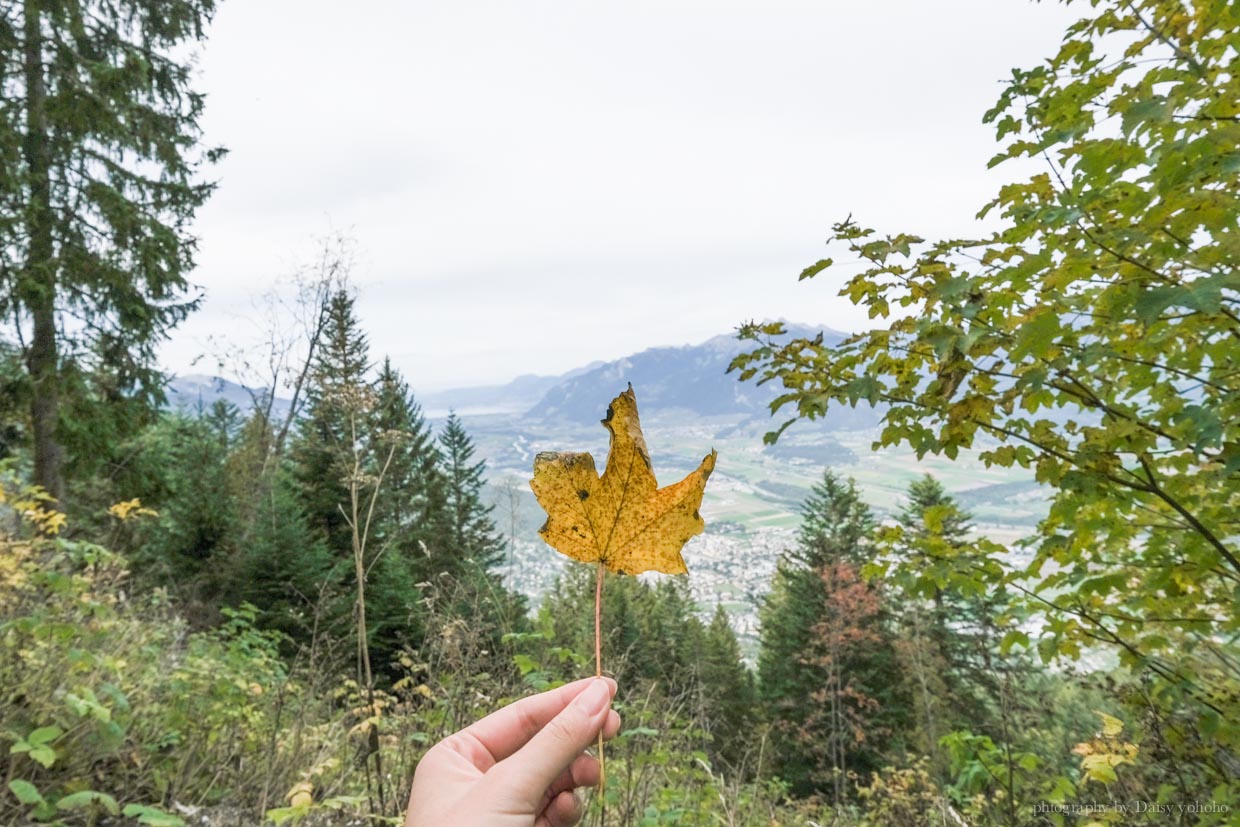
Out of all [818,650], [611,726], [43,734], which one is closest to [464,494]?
[818,650]

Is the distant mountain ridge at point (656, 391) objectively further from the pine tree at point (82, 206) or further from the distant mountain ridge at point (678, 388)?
the pine tree at point (82, 206)

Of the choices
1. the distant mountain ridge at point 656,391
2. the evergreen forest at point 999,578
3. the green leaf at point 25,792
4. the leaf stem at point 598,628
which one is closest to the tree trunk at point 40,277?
the evergreen forest at point 999,578

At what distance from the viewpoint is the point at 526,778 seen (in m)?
0.92

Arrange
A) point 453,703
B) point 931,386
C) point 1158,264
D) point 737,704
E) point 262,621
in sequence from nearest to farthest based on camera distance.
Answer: point 1158,264 → point 931,386 → point 453,703 → point 262,621 → point 737,704

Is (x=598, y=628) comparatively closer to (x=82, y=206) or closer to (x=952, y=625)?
(x=952, y=625)

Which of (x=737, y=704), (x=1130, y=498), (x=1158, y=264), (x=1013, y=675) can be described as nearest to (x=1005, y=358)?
(x=1158, y=264)

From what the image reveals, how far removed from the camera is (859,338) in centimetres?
225

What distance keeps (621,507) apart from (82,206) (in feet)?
38.1

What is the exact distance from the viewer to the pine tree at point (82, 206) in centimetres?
810

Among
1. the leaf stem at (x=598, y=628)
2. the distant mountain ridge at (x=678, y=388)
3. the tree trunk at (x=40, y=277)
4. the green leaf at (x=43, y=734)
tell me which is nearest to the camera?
the leaf stem at (x=598, y=628)

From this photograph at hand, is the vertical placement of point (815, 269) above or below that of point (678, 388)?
below

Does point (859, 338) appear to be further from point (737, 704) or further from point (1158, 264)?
point (737, 704)

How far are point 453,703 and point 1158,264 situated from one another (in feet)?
10.3

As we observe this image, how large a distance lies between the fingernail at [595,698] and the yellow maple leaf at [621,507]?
239 millimetres
